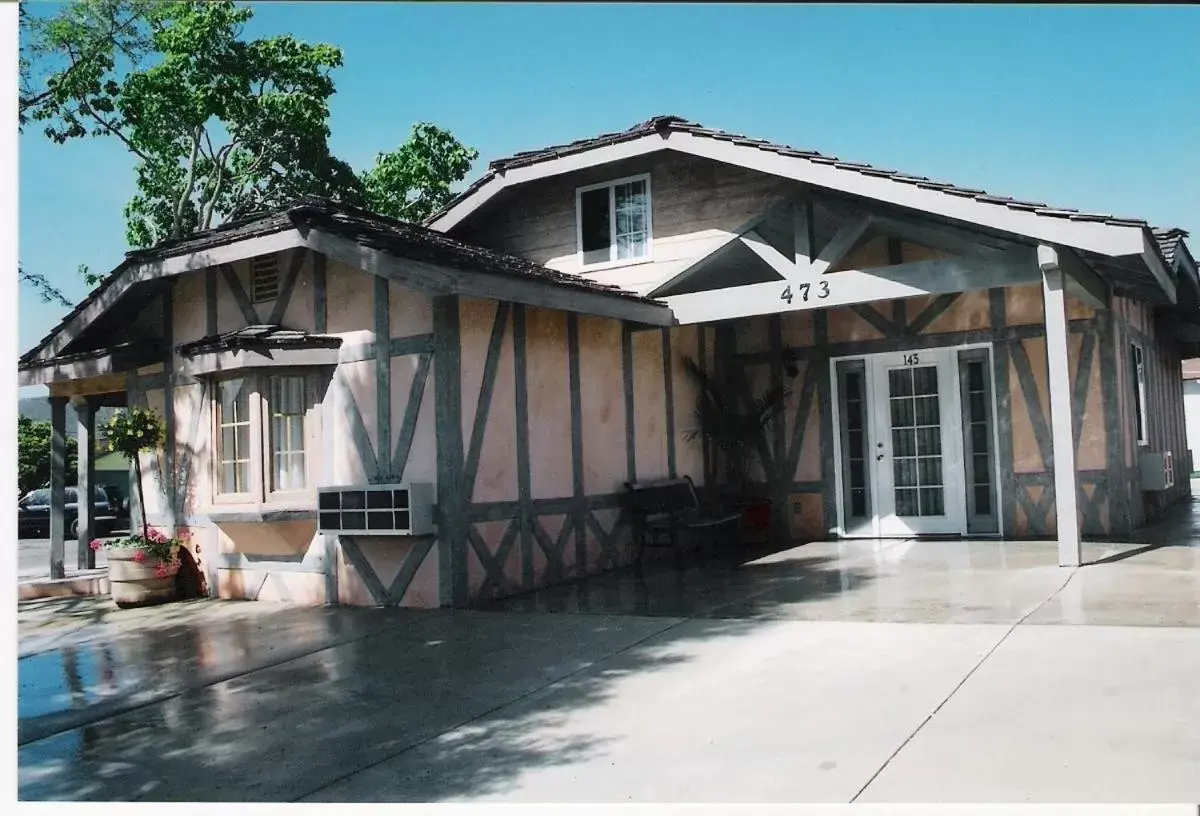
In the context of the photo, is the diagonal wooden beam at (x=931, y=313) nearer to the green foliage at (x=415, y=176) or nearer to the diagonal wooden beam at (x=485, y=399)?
the diagonal wooden beam at (x=485, y=399)

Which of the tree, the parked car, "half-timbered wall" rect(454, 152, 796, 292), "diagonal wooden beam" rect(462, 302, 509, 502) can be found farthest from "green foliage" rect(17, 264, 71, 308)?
"diagonal wooden beam" rect(462, 302, 509, 502)

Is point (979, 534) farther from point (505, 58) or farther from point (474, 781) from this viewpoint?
point (474, 781)

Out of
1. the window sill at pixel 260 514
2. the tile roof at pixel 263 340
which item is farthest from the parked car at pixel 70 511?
the tile roof at pixel 263 340

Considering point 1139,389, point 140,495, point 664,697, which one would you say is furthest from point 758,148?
point 140,495

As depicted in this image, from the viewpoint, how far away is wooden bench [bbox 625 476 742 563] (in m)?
9.95

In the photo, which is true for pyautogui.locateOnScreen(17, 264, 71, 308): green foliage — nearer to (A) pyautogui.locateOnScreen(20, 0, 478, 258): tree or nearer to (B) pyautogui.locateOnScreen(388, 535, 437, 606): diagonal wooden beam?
(A) pyautogui.locateOnScreen(20, 0, 478, 258): tree

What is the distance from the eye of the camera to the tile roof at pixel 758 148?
768 centimetres

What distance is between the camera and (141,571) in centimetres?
921

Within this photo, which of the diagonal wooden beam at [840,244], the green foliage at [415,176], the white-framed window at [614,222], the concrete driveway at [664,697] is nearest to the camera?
the concrete driveway at [664,697]

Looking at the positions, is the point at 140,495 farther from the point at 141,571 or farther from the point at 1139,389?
the point at 1139,389

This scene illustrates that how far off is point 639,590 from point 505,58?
173 inches

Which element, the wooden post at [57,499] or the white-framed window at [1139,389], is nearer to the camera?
the wooden post at [57,499]

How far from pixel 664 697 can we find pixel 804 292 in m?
5.14

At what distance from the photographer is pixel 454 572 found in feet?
25.8
